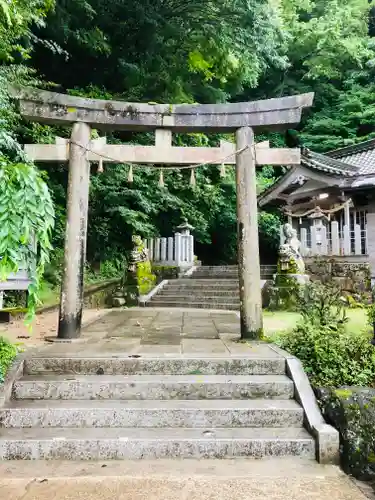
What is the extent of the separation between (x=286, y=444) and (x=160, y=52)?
13.0 m

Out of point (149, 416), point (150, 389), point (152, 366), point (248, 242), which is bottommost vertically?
point (149, 416)

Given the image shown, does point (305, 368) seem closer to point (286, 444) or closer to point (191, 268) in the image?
point (286, 444)

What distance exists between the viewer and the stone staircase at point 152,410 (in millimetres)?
3318

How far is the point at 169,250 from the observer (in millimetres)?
14438

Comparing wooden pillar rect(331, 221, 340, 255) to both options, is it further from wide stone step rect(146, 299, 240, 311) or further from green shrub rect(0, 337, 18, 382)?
green shrub rect(0, 337, 18, 382)

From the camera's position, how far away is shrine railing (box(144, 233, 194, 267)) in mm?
14305

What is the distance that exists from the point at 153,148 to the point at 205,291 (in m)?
6.65

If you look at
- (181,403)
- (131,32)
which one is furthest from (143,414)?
(131,32)

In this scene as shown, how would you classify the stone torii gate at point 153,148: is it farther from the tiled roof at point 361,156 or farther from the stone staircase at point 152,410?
the tiled roof at point 361,156

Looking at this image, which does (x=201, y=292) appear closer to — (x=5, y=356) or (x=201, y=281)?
(x=201, y=281)

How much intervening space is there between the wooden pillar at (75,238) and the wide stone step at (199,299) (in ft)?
18.9

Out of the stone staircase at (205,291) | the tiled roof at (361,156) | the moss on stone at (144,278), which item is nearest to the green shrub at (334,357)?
the stone staircase at (205,291)

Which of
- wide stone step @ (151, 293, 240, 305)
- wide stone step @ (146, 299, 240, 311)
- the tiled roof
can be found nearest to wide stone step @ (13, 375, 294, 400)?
wide stone step @ (146, 299, 240, 311)

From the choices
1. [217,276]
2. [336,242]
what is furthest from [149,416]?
[336,242]
